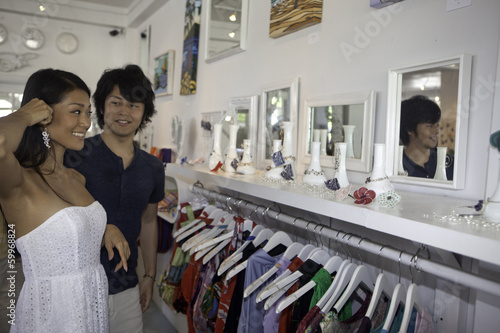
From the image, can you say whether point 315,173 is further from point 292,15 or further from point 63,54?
point 63,54

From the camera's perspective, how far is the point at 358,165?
5.38ft

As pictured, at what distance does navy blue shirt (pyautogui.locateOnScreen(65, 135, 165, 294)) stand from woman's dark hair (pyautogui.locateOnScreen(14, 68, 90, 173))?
1.26 feet

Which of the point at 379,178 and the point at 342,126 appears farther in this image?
the point at 342,126

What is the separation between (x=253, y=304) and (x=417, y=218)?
2.74 ft

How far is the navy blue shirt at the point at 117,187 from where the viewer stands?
1721mm

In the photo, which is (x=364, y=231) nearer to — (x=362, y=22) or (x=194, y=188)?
(x=362, y=22)

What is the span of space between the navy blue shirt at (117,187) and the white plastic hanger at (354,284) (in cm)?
97

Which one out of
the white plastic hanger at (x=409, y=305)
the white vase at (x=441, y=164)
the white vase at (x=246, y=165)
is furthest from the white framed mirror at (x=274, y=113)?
the white plastic hanger at (x=409, y=305)

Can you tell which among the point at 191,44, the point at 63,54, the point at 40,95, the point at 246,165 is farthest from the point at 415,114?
the point at 63,54

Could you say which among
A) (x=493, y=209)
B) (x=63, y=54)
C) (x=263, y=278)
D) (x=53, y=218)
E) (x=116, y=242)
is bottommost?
(x=263, y=278)

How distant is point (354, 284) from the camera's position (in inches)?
52.0

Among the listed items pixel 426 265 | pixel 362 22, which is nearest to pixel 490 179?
pixel 426 265

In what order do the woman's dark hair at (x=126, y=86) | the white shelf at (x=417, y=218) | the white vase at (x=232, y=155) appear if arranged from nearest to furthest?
the white shelf at (x=417, y=218) < the woman's dark hair at (x=126, y=86) < the white vase at (x=232, y=155)

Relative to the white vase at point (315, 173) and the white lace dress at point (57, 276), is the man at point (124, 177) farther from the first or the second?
the white vase at point (315, 173)
